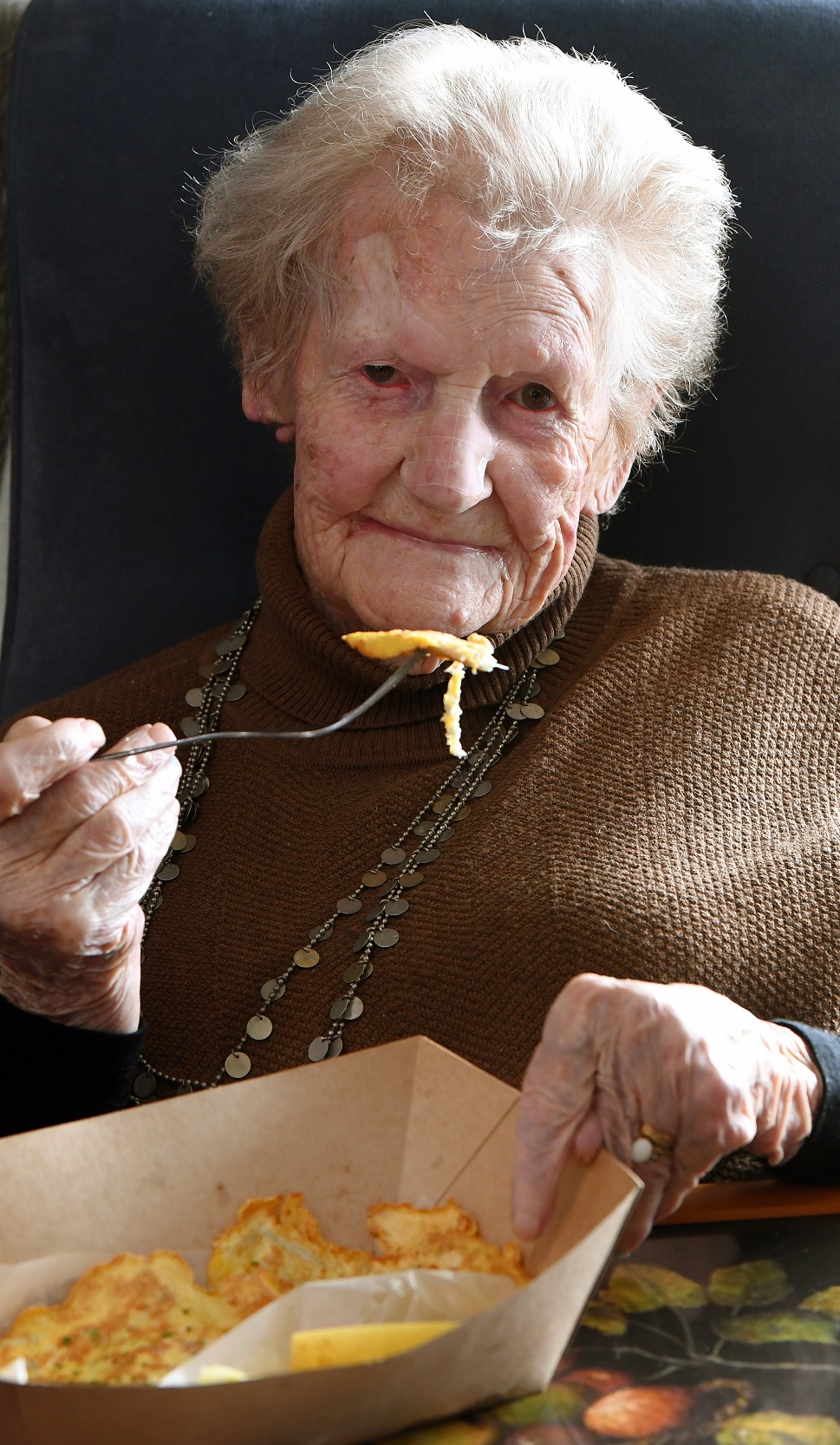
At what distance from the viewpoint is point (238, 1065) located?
126 cm

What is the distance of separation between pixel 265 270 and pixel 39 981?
788 millimetres

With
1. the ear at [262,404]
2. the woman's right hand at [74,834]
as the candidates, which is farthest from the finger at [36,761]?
the ear at [262,404]

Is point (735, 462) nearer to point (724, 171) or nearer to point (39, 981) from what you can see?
point (724, 171)

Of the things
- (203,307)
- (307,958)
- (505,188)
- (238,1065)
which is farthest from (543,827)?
(203,307)

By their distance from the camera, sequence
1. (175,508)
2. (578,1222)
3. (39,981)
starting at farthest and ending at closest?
(175,508) → (39,981) → (578,1222)

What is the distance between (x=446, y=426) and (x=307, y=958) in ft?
1.70

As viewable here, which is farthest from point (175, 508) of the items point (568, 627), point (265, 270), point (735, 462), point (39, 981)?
point (39, 981)

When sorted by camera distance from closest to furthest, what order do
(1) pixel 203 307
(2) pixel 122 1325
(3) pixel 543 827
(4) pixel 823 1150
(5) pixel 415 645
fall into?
(2) pixel 122 1325, (4) pixel 823 1150, (5) pixel 415 645, (3) pixel 543 827, (1) pixel 203 307

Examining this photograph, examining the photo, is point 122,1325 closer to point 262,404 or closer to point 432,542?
point 432,542

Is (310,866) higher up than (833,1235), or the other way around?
(833,1235)

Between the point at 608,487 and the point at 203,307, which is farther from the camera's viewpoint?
the point at 203,307

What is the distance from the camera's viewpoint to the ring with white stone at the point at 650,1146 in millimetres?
830

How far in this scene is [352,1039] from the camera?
1229mm

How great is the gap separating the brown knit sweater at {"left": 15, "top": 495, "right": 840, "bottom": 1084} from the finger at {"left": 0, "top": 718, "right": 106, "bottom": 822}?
43cm
